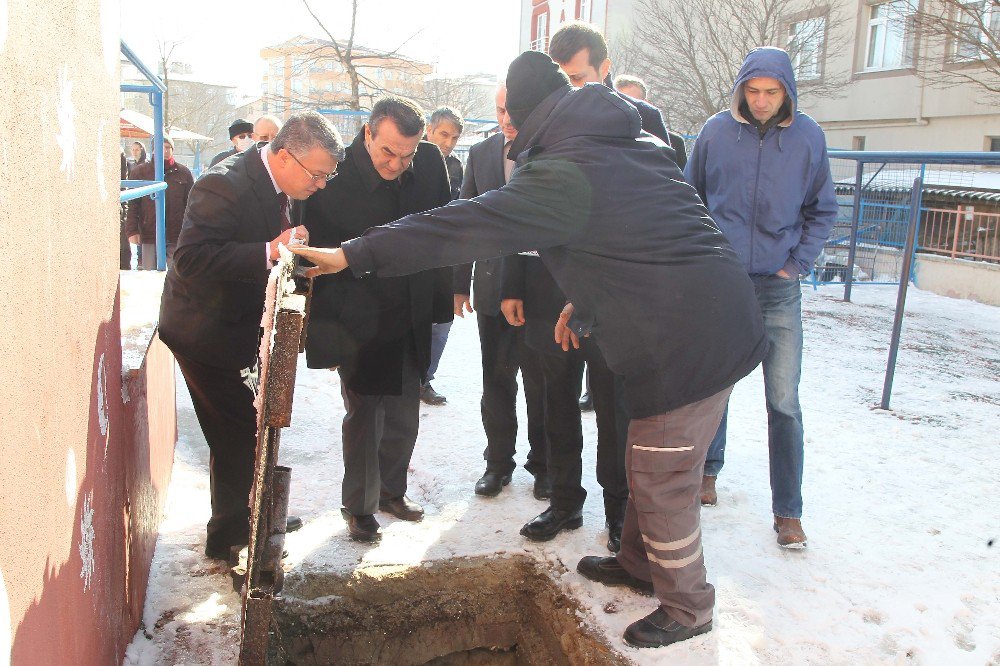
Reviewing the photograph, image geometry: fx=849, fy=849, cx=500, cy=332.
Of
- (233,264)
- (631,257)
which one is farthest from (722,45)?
(233,264)

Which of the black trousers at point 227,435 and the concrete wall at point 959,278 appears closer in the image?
the black trousers at point 227,435

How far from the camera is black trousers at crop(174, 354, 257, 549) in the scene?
3070 millimetres

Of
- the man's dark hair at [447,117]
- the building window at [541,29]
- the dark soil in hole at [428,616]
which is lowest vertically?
the dark soil in hole at [428,616]

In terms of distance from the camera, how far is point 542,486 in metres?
4.01

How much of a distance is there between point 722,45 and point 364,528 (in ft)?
60.4

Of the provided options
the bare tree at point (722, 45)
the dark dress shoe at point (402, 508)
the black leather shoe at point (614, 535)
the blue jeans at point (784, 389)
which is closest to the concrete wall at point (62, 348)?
the dark dress shoe at point (402, 508)

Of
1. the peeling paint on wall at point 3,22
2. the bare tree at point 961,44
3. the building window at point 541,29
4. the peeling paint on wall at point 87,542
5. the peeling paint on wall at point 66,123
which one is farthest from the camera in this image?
the building window at point 541,29

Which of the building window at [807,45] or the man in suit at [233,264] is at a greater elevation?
the building window at [807,45]

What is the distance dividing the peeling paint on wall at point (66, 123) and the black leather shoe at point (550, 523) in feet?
7.50

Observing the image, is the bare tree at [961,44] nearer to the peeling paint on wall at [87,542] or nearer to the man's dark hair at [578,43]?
the man's dark hair at [578,43]

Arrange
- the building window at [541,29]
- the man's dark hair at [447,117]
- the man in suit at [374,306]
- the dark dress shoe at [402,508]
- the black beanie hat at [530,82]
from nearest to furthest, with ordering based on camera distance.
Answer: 1. the black beanie hat at [530,82]
2. the man in suit at [374,306]
3. the dark dress shoe at [402,508]
4. the man's dark hair at [447,117]
5. the building window at [541,29]

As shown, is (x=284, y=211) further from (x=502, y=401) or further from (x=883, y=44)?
(x=883, y=44)

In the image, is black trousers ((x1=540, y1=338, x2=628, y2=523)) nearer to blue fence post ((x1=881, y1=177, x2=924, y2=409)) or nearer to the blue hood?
the blue hood

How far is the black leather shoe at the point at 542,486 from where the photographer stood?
3.98 metres
